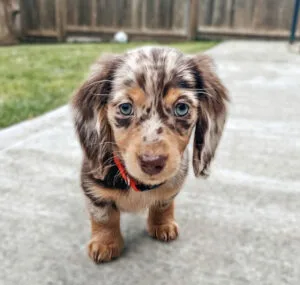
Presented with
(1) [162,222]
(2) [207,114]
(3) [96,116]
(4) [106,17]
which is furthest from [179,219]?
(4) [106,17]

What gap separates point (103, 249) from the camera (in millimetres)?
1616

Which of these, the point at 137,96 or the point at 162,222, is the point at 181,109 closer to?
the point at 137,96

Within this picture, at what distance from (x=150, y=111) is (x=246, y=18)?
902 centimetres

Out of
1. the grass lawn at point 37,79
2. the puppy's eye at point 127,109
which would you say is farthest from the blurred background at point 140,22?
the puppy's eye at point 127,109

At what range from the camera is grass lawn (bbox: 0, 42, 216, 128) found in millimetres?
3660

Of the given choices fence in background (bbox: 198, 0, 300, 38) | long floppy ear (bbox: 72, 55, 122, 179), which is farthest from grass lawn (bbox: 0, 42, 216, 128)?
fence in background (bbox: 198, 0, 300, 38)

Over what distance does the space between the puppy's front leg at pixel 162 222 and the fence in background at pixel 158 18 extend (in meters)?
Answer: 8.58

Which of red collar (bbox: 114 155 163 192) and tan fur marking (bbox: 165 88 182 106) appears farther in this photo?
red collar (bbox: 114 155 163 192)

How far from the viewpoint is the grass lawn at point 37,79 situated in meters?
3.66

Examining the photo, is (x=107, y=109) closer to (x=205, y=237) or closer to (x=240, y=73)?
(x=205, y=237)

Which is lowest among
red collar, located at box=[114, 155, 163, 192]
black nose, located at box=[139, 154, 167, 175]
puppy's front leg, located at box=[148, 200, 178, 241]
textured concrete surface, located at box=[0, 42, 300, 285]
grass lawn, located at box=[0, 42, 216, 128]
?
grass lawn, located at box=[0, 42, 216, 128]

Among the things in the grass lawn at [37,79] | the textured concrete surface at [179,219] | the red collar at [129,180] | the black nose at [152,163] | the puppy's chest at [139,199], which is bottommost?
the grass lawn at [37,79]

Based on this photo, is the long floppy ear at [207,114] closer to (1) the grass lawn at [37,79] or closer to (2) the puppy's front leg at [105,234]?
(2) the puppy's front leg at [105,234]

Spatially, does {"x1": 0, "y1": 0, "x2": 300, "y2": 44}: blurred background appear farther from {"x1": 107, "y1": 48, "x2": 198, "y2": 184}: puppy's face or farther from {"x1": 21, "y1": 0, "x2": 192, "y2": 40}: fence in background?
{"x1": 107, "y1": 48, "x2": 198, "y2": 184}: puppy's face
